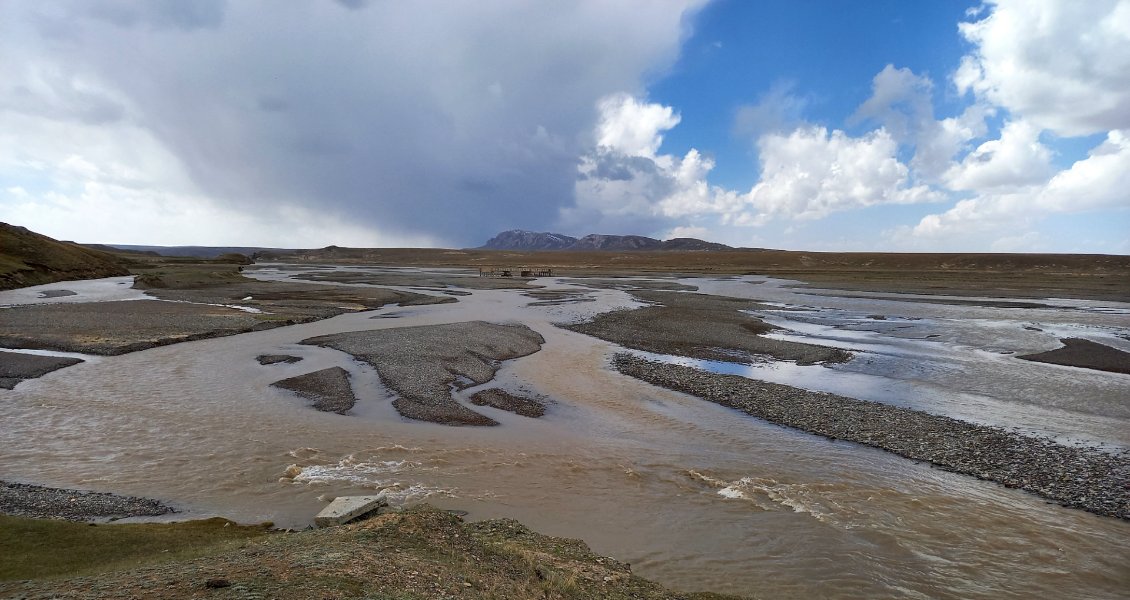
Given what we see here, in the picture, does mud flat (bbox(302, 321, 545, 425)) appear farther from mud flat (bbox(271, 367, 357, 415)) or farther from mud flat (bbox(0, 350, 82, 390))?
mud flat (bbox(0, 350, 82, 390))

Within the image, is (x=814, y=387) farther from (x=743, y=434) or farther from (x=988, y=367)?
(x=988, y=367)

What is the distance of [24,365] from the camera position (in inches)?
816

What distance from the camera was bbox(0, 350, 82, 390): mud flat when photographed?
62.3ft

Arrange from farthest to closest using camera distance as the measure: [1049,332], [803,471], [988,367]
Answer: [1049,332], [988,367], [803,471]

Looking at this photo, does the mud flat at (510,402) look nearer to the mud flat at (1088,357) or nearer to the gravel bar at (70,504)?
the gravel bar at (70,504)

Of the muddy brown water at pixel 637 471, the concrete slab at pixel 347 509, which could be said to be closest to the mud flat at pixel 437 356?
the muddy brown water at pixel 637 471

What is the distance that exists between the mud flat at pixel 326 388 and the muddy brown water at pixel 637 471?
469 mm

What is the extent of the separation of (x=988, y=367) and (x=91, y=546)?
97.7 ft

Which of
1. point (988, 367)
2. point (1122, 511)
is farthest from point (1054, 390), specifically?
point (1122, 511)

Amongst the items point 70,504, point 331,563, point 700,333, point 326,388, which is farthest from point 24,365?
point 700,333

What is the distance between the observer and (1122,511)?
10.7 m

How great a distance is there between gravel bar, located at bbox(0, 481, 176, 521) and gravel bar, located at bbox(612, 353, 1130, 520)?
15.6 m

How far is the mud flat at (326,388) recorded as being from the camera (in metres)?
17.5

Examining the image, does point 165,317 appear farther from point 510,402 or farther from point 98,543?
point 98,543
